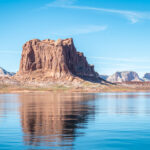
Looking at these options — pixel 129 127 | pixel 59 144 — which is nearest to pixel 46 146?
pixel 59 144

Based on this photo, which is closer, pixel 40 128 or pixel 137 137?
pixel 137 137

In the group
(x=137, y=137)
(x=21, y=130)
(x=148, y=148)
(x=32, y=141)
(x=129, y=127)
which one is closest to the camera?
(x=148, y=148)

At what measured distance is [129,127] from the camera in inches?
1270

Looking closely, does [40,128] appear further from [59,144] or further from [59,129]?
[59,144]

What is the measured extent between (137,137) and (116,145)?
12.3ft

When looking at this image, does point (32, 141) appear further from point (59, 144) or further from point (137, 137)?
point (137, 137)

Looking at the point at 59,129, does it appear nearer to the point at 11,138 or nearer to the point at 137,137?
the point at 11,138

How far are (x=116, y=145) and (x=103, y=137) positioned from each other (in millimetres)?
3048

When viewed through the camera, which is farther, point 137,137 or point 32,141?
point 137,137

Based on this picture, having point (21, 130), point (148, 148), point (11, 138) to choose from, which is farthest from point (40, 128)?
point (148, 148)

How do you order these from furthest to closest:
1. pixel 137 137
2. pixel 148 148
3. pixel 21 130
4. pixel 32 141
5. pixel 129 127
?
pixel 129 127 < pixel 21 130 < pixel 137 137 < pixel 32 141 < pixel 148 148

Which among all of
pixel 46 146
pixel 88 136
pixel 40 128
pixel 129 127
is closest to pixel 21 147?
pixel 46 146

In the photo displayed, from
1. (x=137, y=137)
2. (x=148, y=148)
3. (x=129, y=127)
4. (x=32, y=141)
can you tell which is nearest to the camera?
(x=148, y=148)

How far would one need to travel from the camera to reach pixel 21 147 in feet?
72.8
